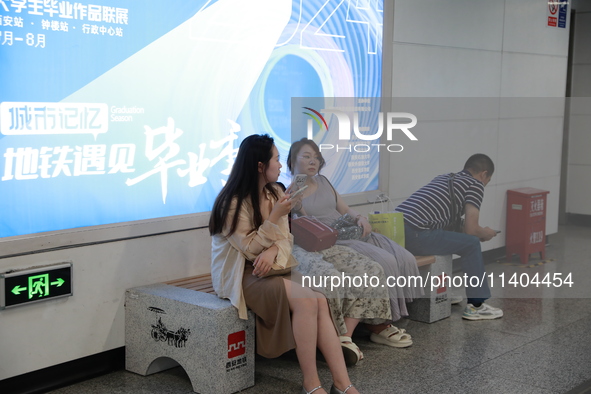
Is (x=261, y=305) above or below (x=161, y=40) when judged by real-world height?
below

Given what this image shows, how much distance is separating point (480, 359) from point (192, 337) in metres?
1.66

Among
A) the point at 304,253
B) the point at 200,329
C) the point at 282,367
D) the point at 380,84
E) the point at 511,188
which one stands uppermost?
the point at 380,84

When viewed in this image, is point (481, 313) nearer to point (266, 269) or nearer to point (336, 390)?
point (336, 390)

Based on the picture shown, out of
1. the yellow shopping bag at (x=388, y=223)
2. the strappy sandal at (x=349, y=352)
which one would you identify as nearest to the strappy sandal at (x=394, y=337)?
the strappy sandal at (x=349, y=352)

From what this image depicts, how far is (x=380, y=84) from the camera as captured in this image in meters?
4.98

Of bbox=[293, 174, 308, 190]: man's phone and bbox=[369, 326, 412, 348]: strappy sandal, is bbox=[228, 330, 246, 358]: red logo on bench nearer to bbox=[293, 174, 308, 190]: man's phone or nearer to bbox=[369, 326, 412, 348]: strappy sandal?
bbox=[293, 174, 308, 190]: man's phone

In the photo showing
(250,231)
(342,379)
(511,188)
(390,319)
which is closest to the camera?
(342,379)

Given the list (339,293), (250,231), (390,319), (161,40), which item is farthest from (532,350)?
(161,40)

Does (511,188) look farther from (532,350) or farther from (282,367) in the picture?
(282,367)

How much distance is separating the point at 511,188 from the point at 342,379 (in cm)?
187

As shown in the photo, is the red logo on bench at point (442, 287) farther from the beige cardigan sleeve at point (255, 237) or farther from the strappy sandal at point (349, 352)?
the beige cardigan sleeve at point (255, 237)

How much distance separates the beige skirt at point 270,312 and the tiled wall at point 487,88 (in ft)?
2.90

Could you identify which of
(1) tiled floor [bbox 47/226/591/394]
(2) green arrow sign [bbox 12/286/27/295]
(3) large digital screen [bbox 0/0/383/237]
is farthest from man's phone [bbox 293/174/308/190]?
(2) green arrow sign [bbox 12/286/27/295]

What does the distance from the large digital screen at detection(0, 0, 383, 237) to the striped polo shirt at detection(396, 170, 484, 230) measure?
481 mm
